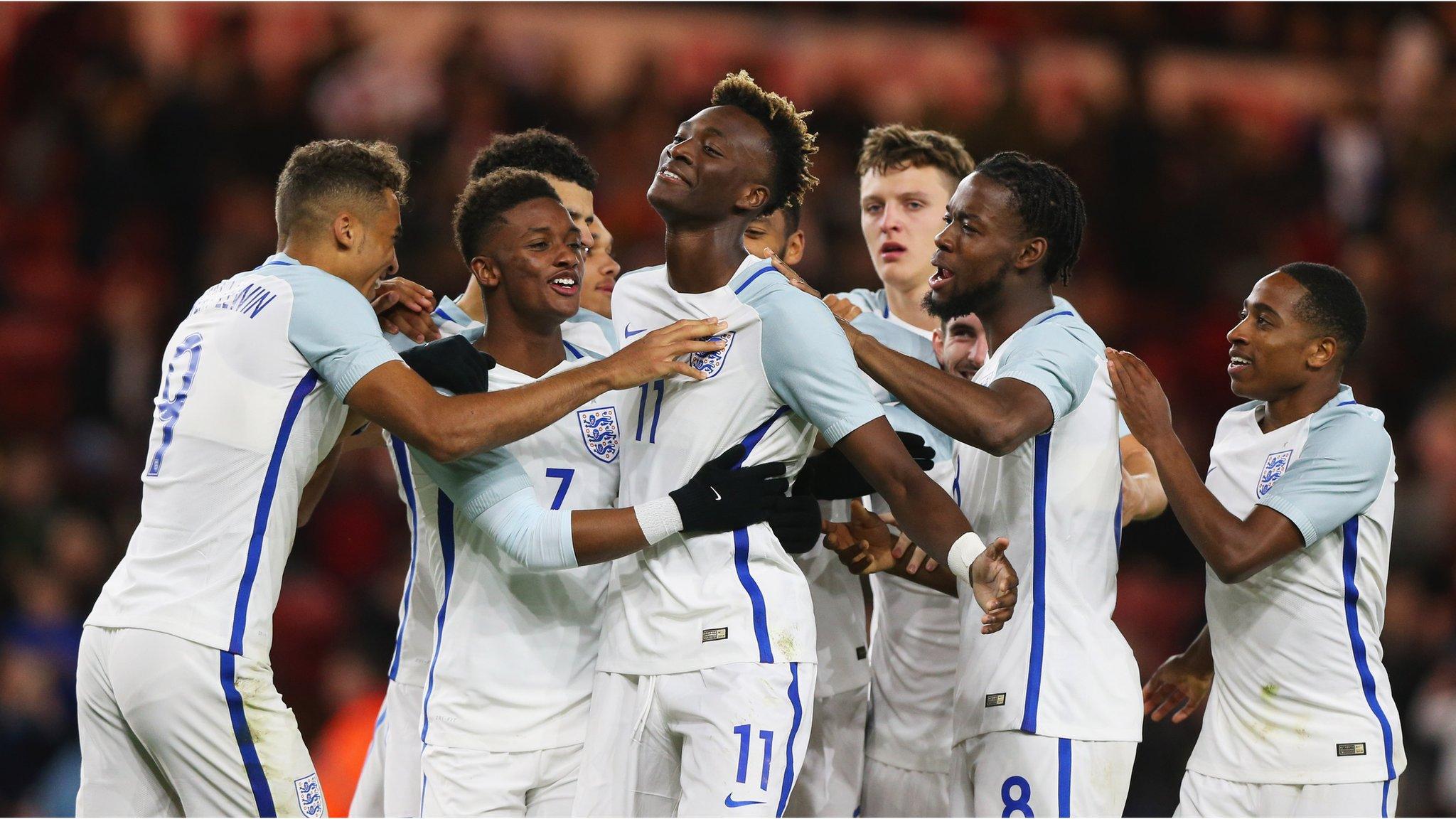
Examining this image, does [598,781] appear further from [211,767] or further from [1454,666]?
[1454,666]

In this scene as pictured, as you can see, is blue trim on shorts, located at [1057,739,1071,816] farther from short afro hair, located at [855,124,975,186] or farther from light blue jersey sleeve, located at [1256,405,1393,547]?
short afro hair, located at [855,124,975,186]

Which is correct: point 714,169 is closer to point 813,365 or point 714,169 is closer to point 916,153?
point 813,365

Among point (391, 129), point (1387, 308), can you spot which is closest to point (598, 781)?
point (391, 129)

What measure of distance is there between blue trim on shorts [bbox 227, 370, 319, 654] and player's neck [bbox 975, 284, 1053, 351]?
6.32 ft

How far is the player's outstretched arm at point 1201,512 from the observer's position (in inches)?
159

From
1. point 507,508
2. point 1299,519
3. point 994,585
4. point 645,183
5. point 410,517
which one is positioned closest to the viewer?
point 994,585

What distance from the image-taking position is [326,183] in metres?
3.96

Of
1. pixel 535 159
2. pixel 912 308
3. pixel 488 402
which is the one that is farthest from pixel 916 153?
pixel 488 402

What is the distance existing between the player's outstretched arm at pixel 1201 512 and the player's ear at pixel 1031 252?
415 millimetres

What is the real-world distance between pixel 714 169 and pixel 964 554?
120cm

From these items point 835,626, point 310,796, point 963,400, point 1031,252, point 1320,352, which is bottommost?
point 310,796

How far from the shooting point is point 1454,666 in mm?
8219

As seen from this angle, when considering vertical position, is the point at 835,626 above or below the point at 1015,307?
below

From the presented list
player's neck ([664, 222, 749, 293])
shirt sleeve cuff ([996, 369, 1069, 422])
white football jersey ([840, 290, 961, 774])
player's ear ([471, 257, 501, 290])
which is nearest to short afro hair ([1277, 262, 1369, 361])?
shirt sleeve cuff ([996, 369, 1069, 422])
